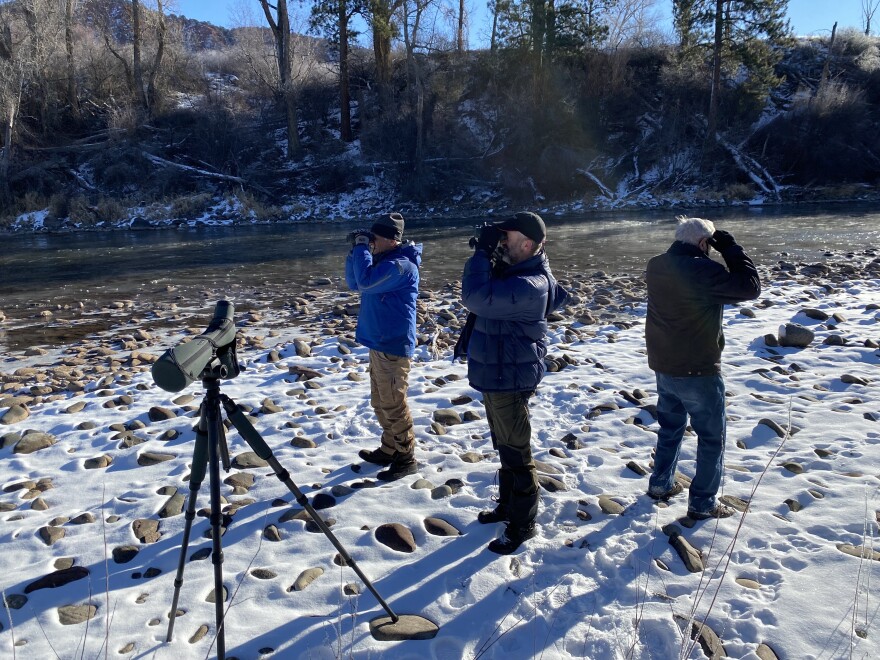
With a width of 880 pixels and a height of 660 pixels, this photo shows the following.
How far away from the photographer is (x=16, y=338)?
922cm

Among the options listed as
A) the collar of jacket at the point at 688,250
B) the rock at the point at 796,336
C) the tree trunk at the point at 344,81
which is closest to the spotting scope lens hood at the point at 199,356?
the collar of jacket at the point at 688,250

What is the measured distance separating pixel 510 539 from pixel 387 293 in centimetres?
191

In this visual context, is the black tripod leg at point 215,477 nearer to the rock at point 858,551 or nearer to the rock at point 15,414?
the rock at point 858,551

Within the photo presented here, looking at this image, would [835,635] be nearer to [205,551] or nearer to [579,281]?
[205,551]

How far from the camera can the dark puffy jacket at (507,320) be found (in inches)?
129

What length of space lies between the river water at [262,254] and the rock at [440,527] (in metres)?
7.83

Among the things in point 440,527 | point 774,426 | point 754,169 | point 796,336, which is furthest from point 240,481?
point 754,169

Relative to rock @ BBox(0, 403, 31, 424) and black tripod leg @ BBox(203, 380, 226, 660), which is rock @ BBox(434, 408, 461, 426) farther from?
rock @ BBox(0, 403, 31, 424)

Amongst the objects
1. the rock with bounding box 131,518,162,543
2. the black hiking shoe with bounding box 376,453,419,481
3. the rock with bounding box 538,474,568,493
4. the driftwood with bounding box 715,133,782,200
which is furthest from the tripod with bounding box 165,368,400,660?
the driftwood with bounding box 715,133,782,200

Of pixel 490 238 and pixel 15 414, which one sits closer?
pixel 490 238

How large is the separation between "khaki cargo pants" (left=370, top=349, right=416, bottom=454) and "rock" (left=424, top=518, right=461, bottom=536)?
0.76m

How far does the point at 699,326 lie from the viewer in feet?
11.7

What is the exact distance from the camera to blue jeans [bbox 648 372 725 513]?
11.8ft

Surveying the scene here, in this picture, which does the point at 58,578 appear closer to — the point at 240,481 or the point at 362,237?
the point at 240,481
